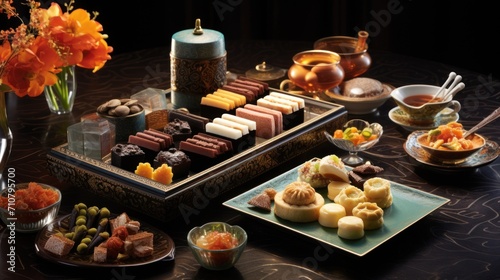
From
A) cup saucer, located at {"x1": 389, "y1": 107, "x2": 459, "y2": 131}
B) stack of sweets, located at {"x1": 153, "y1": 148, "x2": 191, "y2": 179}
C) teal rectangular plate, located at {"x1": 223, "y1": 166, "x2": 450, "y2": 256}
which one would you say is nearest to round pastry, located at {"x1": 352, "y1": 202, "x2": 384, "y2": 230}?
teal rectangular plate, located at {"x1": 223, "y1": 166, "x2": 450, "y2": 256}

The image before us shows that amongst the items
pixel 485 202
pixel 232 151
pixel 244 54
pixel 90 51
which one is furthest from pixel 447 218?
pixel 244 54

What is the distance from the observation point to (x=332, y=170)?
2.67 m

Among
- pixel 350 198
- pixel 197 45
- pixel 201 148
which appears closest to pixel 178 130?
pixel 201 148

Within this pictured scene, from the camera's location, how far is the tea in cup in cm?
338

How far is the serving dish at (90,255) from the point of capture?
2.26 meters

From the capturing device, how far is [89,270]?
2277 mm

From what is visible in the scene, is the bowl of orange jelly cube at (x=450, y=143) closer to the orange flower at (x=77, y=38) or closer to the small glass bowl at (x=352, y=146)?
the small glass bowl at (x=352, y=146)

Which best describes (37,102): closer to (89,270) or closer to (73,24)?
(73,24)

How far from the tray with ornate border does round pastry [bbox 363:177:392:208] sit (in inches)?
16.4

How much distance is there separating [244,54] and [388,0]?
4.10ft

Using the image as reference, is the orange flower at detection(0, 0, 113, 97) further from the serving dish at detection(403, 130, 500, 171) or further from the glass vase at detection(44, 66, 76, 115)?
the serving dish at detection(403, 130, 500, 171)

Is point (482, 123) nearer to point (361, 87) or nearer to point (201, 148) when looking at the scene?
point (361, 87)

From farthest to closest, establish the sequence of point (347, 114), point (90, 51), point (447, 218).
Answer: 1. point (347, 114)
2. point (90, 51)
3. point (447, 218)

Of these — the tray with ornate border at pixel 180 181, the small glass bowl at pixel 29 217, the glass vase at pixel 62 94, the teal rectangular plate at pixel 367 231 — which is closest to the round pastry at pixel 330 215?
the teal rectangular plate at pixel 367 231
